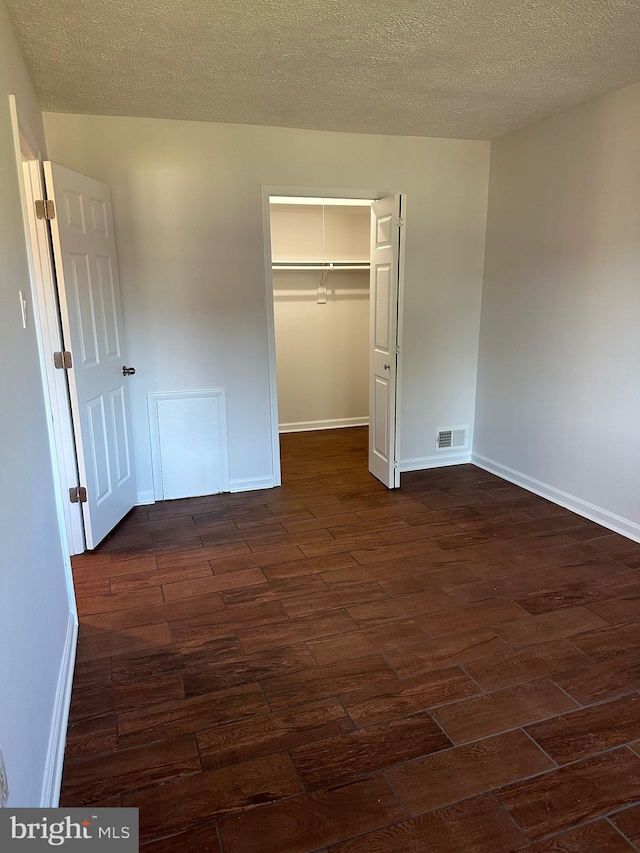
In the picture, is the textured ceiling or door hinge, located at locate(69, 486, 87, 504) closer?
the textured ceiling

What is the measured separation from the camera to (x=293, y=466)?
4840 millimetres

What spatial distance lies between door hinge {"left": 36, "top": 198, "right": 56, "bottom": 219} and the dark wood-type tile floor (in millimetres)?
1909

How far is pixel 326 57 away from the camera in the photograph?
2.61m

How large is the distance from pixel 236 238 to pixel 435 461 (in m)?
2.46

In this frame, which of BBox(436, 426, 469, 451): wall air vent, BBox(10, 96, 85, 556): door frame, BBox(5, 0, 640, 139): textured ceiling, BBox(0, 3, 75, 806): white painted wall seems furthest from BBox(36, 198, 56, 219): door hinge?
BBox(436, 426, 469, 451): wall air vent

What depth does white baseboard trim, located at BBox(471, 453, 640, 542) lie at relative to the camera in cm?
333

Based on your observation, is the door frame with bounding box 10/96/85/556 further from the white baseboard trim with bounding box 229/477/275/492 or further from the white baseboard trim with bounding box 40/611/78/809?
the white baseboard trim with bounding box 229/477/275/492

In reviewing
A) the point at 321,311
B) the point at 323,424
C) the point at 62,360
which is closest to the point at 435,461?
the point at 323,424

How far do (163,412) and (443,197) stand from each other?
273 cm

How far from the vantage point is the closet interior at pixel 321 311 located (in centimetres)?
562

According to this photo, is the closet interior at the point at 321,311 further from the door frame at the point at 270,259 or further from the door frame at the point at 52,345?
the door frame at the point at 52,345

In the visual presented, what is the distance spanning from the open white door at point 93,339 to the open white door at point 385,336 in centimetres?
190

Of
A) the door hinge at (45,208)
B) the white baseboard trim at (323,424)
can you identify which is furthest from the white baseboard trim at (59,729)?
the white baseboard trim at (323,424)

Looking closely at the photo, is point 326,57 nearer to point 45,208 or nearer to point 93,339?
point 45,208
